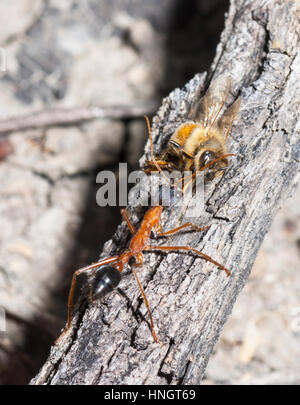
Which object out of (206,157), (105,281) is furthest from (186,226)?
(105,281)

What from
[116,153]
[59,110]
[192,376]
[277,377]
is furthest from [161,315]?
[59,110]

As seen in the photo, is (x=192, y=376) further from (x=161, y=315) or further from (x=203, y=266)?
(x=203, y=266)

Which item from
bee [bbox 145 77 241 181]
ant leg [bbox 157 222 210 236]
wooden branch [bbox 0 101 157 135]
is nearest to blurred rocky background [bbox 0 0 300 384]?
wooden branch [bbox 0 101 157 135]

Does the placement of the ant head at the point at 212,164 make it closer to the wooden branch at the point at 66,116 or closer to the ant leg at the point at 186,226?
the ant leg at the point at 186,226

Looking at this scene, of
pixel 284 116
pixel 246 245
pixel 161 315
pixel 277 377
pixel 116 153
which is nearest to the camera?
pixel 161 315

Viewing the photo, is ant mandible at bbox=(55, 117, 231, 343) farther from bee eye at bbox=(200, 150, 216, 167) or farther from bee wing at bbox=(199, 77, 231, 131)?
bee wing at bbox=(199, 77, 231, 131)
